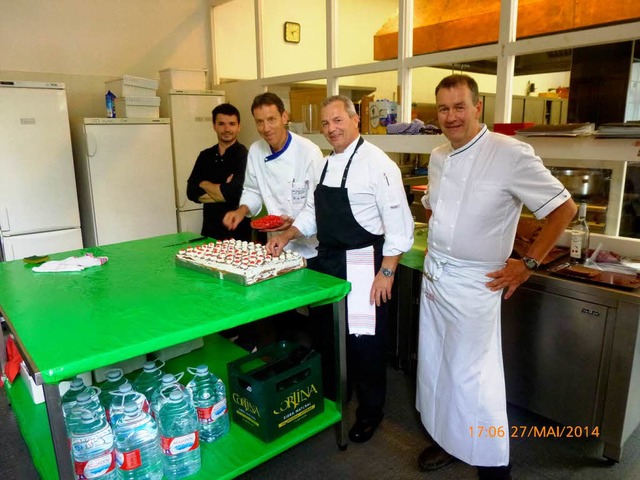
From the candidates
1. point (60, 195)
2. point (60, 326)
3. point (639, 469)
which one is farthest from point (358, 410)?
point (60, 195)

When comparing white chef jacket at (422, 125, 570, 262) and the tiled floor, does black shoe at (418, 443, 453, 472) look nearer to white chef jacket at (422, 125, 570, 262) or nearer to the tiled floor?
the tiled floor

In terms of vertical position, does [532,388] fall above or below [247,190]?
below

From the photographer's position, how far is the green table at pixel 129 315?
128 centimetres

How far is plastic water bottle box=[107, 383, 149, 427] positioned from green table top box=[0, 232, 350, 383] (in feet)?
0.95

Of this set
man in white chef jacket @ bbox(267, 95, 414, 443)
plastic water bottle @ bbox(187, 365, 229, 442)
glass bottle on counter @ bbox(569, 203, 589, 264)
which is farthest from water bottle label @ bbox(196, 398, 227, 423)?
glass bottle on counter @ bbox(569, 203, 589, 264)

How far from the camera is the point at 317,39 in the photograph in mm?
5094

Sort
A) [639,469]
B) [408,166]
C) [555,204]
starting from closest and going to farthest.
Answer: [555,204], [639,469], [408,166]

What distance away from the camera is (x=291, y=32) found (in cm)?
482

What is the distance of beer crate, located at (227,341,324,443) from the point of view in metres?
1.78

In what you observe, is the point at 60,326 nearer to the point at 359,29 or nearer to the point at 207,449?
the point at 207,449

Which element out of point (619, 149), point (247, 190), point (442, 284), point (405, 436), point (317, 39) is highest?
point (317, 39)

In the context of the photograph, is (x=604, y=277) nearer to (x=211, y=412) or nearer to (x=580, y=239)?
(x=580, y=239)

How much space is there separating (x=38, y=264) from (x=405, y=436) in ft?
5.95

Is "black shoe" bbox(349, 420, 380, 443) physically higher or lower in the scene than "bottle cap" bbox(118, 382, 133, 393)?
lower
